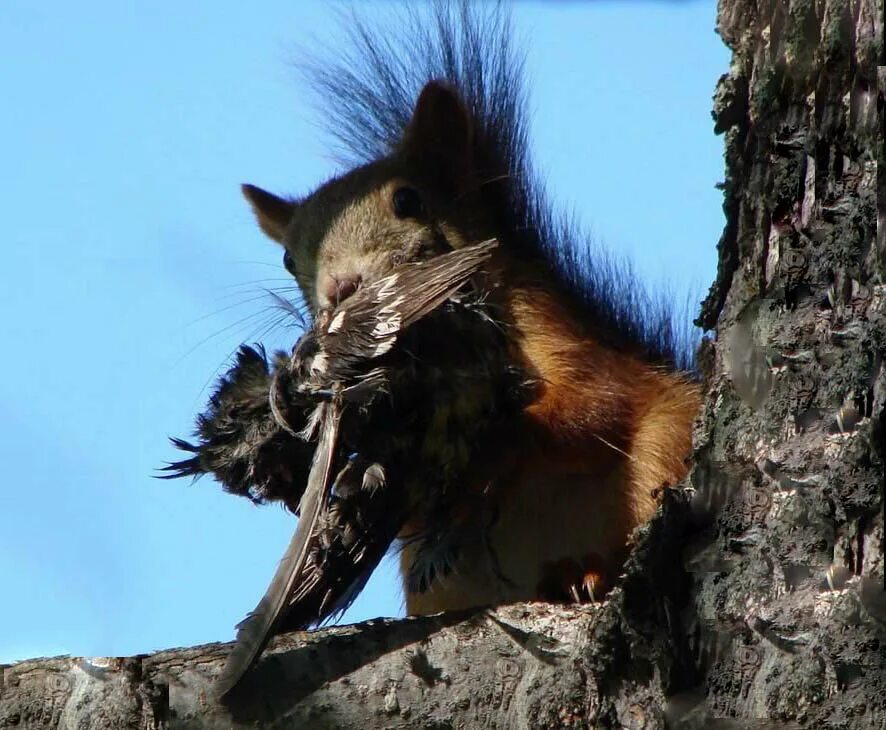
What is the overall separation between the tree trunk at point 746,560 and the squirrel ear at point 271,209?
8.93 feet

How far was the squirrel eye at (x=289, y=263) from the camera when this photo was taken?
4.37 m

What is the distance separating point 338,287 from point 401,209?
2.08 feet

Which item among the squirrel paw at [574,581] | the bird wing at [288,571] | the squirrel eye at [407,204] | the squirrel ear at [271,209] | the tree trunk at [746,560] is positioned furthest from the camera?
the squirrel ear at [271,209]

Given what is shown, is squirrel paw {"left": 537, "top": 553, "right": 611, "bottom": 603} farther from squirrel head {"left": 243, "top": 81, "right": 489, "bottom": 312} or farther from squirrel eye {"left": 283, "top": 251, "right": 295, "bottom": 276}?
squirrel eye {"left": 283, "top": 251, "right": 295, "bottom": 276}

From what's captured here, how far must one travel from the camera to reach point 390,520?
2568 millimetres

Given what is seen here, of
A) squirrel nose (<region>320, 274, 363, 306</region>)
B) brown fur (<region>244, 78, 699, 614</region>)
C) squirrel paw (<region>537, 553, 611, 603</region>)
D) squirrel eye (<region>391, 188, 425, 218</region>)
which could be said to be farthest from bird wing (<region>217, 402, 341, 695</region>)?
squirrel eye (<region>391, 188, 425, 218</region>)

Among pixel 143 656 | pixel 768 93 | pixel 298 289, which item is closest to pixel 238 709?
pixel 143 656

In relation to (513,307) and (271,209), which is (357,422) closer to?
(513,307)

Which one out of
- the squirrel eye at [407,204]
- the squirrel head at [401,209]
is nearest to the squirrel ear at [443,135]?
the squirrel head at [401,209]

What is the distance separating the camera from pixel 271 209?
4766mm

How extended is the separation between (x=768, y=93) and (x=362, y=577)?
1.18 m

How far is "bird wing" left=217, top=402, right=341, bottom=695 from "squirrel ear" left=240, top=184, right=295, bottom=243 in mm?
2371

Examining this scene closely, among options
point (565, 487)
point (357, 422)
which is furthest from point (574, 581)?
point (357, 422)

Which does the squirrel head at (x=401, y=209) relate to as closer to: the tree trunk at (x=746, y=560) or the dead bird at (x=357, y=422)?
the dead bird at (x=357, y=422)
